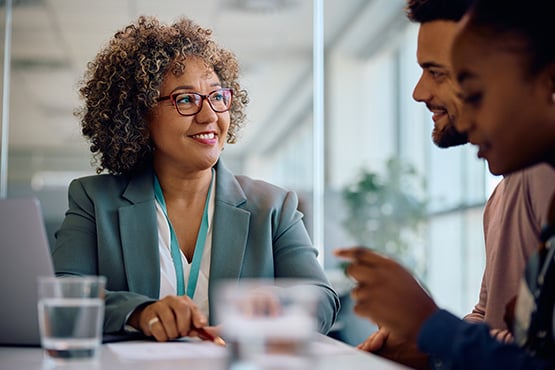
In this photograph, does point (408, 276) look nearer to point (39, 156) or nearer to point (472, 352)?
point (472, 352)

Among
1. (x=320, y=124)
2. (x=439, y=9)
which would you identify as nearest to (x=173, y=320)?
(x=439, y=9)

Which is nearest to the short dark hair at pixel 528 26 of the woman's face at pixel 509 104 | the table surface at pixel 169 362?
A: the woman's face at pixel 509 104

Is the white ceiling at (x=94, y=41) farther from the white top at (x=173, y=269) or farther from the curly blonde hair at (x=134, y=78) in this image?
the white top at (x=173, y=269)

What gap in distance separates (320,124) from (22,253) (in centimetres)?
490

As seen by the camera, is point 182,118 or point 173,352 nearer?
point 173,352

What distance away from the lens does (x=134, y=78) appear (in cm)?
236

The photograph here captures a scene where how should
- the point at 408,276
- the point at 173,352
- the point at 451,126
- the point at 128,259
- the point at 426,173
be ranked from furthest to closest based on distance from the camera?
the point at 426,173 → the point at 128,259 → the point at 451,126 → the point at 173,352 → the point at 408,276

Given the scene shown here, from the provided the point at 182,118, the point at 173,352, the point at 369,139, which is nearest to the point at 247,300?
the point at 173,352

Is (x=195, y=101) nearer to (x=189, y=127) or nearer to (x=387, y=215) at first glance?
(x=189, y=127)

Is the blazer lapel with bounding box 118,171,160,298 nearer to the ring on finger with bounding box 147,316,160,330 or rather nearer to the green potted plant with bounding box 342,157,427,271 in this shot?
the ring on finger with bounding box 147,316,160,330

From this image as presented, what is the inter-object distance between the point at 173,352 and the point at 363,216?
15.4ft

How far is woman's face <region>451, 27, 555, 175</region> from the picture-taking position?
3.86 feet

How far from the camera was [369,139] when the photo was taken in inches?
254

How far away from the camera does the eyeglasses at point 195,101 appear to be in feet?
7.57
